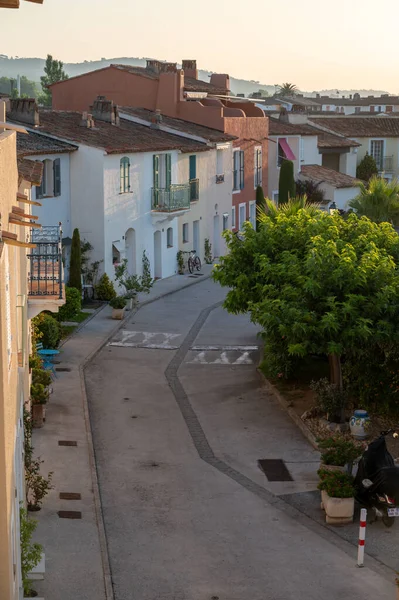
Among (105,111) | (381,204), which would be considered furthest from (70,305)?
(105,111)

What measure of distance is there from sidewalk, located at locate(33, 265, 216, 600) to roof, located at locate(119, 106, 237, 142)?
19172 mm

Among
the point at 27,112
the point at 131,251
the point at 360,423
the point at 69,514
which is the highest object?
the point at 27,112

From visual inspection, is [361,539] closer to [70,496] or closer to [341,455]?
[341,455]

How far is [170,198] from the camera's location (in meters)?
45.3

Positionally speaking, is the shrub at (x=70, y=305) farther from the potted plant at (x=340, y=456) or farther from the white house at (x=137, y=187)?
the potted plant at (x=340, y=456)

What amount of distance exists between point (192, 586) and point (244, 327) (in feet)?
71.6

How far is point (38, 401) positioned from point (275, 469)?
19.3ft

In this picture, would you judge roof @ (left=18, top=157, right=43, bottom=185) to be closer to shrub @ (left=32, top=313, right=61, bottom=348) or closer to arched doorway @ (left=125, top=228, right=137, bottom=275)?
shrub @ (left=32, top=313, right=61, bottom=348)

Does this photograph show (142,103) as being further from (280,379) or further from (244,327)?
(280,379)

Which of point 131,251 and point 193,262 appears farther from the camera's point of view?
point 193,262

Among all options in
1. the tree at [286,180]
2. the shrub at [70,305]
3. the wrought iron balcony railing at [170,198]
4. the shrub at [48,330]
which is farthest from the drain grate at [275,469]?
the tree at [286,180]

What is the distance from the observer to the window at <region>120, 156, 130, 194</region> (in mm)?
41312

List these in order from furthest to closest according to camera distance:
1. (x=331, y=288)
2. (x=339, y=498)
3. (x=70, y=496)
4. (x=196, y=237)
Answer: (x=196, y=237)
(x=331, y=288)
(x=70, y=496)
(x=339, y=498)

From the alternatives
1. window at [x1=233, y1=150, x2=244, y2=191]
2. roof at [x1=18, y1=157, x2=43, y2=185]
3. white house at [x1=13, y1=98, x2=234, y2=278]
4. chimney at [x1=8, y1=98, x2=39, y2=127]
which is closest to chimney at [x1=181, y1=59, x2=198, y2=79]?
window at [x1=233, y1=150, x2=244, y2=191]
